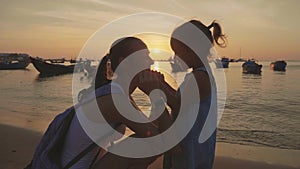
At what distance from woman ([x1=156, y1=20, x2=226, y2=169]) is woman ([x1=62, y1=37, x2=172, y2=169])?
0.65 feet

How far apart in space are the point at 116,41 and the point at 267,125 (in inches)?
425

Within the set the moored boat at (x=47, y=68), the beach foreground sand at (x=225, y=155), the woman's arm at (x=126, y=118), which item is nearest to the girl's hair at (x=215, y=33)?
the woman's arm at (x=126, y=118)

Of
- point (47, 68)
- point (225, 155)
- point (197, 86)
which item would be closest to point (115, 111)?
point (197, 86)

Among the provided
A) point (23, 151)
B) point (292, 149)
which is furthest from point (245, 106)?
point (23, 151)

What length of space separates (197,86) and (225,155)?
582cm

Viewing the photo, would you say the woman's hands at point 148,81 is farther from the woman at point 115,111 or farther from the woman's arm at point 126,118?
the woman's arm at point 126,118

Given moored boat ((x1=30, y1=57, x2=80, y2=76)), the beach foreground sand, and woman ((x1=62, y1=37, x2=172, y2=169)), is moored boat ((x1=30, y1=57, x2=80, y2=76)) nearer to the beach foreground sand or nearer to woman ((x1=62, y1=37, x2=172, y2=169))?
the beach foreground sand

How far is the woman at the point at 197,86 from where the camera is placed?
2.05 m

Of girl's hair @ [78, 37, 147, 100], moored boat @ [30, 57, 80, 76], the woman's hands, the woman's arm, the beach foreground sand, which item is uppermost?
girl's hair @ [78, 37, 147, 100]

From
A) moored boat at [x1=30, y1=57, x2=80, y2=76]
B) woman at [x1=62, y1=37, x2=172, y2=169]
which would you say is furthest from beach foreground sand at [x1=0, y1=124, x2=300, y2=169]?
moored boat at [x1=30, y1=57, x2=80, y2=76]

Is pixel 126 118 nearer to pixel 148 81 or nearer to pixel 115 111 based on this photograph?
pixel 115 111

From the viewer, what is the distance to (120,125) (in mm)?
1771

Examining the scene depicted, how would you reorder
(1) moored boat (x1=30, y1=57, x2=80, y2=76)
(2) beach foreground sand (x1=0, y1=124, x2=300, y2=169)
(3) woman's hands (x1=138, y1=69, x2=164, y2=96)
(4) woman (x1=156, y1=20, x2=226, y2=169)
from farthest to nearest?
1. (1) moored boat (x1=30, y1=57, x2=80, y2=76)
2. (2) beach foreground sand (x1=0, y1=124, x2=300, y2=169)
3. (4) woman (x1=156, y1=20, x2=226, y2=169)
4. (3) woman's hands (x1=138, y1=69, x2=164, y2=96)

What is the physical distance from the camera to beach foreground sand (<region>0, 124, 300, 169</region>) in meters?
5.98
